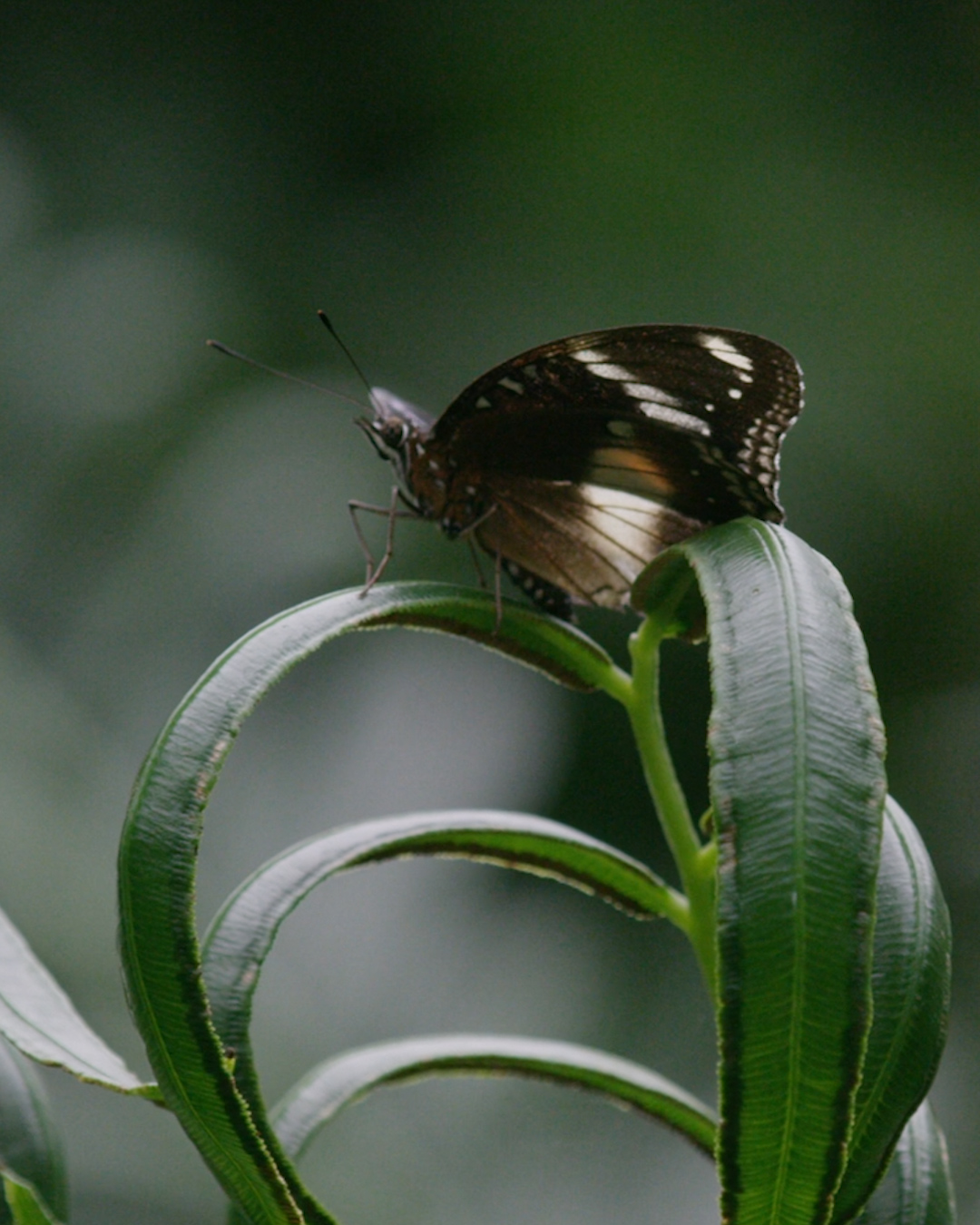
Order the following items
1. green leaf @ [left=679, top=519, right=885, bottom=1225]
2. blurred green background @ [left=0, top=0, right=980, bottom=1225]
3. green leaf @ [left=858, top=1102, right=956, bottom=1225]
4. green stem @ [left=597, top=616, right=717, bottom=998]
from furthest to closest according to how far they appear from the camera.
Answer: blurred green background @ [left=0, top=0, right=980, bottom=1225]
green stem @ [left=597, top=616, right=717, bottom=998]
green leaf @ [left=858, top=1102, right=956, bottom=1225]
green leaf @ [left=679, top=519, right=885, bottom=1225]

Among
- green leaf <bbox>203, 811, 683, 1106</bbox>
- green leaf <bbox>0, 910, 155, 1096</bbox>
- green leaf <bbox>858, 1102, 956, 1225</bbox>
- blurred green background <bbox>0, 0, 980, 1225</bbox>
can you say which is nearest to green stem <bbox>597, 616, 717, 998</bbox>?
green leaf <bbox>203, 811, 683, 1106</bbox>

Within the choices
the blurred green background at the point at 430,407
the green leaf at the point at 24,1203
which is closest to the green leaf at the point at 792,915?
the green leaf at the point at 24,1203

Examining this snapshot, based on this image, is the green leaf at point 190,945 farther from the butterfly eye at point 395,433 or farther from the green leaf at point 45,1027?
the butterfly eye at point 395,433

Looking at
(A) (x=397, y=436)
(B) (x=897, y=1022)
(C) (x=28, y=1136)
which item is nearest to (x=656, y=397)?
(A) (x=397, y=436)

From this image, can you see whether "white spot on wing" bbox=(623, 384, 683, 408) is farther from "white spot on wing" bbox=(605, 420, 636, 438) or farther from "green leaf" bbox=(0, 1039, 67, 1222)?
"green leaf" bbox=(0, 1039, 67, 1222)

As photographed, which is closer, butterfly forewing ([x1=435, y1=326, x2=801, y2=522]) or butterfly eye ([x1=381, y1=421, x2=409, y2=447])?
butterfly forewing ([x1=435, y1=326, x2=801, y2=522])

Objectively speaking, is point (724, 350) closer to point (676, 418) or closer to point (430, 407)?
point (676, 418)
